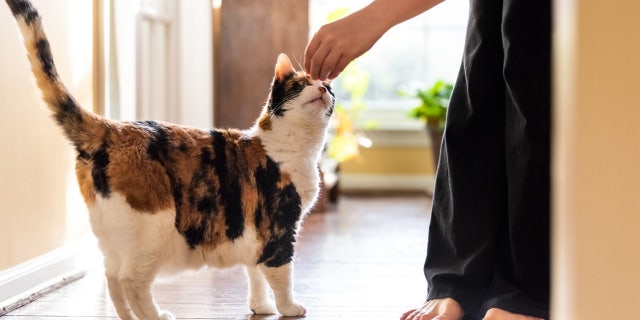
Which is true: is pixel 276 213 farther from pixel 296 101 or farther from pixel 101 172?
pixel 101 172

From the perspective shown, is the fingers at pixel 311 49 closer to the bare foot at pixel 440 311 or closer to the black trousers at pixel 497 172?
the black trousers at pixel 497 172

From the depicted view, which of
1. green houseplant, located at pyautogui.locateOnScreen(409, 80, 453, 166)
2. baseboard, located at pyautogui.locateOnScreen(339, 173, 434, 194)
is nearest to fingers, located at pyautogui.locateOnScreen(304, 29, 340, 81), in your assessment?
green houseplant, located at pyautogui.locateOnScreen(409, 80, 453, 166)

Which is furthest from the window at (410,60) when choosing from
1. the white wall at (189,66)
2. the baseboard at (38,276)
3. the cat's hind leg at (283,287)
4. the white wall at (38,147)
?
the cat's hind leg at (283,287)

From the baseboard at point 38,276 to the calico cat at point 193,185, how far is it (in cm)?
36

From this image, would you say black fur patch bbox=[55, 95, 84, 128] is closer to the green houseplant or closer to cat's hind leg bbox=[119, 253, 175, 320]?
cat's hind leg bbox=[119, 253, 175, 320]

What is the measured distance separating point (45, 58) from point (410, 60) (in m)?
3.74

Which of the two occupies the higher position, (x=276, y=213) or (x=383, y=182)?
(x=276, y=213)

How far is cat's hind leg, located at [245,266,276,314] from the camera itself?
1514 millimetres

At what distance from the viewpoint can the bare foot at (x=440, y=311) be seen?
1.31 meters

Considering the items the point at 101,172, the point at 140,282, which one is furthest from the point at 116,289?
the point at 101,172

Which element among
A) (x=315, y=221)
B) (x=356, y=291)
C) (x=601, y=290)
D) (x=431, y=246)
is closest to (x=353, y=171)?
(x=315, y=221)

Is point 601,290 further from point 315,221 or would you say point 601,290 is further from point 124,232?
point 315,221

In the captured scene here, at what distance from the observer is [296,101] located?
1.50 metres

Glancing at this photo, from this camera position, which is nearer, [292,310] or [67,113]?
[67,113]
